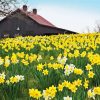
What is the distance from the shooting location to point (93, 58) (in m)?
6.82

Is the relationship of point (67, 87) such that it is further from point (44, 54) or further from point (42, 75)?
point (44, 54)

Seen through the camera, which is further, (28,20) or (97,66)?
(28,20)

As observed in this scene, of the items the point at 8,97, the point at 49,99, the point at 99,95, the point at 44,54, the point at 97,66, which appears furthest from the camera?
the point at 44,54

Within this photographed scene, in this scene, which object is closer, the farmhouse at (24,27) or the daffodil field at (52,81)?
the daffodil field at (52,81)

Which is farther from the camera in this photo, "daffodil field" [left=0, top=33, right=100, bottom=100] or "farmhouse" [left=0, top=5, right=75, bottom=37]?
"farmhouse" [left=0, top=5, right=75, bottom=37]

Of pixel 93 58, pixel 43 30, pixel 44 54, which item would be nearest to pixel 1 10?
pixel 43 30

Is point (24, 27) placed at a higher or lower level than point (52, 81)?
higher

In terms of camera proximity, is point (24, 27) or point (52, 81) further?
point (24, 27)

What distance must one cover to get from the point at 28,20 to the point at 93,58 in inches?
2568

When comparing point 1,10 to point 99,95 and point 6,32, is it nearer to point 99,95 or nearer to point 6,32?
point 6,32

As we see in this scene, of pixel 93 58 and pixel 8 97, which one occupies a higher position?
pixel 93 58

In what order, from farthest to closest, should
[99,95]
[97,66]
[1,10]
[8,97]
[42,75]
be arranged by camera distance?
[1,10] < [97,66] < [42,75] < [8,97] < [99,95]

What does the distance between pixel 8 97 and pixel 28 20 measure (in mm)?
66369

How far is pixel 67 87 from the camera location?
5312mm
